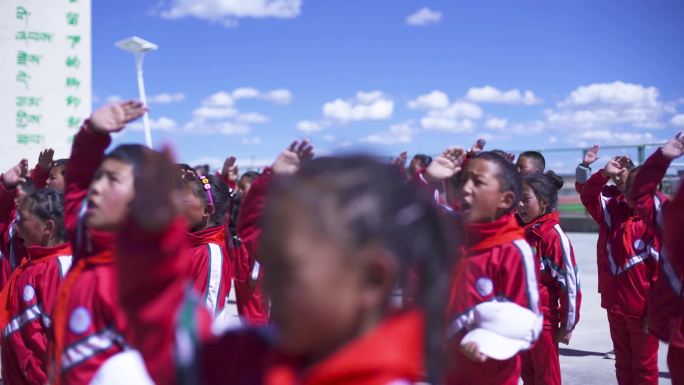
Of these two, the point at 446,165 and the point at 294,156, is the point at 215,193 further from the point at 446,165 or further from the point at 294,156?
the point at 294,156

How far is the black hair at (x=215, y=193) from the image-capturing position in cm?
501

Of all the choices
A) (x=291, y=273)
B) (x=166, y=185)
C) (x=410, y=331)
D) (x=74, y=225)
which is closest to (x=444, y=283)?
(x=410, y=331)

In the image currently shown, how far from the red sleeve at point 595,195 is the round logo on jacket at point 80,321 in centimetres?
444

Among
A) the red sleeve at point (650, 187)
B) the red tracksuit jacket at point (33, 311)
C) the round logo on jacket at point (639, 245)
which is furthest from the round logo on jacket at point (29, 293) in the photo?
the round logo on jacket at point (639, 245)

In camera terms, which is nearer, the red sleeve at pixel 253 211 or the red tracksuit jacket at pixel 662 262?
the red tracksuit jacket at pixel 662 262

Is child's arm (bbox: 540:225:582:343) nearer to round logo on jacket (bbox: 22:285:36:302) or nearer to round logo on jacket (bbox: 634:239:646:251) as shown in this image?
round logo on jacket (bbox: 634:239:646:251)

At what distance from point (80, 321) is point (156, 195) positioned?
1233 millimetres

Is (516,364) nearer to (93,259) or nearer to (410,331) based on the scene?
(93,259)

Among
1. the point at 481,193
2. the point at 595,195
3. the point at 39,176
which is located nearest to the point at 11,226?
the point at 39,176

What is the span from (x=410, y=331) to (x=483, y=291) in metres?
1.95

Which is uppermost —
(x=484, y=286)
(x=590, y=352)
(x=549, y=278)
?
(x=484, y=286)

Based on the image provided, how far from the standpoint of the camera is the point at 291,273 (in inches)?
49.7

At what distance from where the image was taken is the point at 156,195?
4.27 feet

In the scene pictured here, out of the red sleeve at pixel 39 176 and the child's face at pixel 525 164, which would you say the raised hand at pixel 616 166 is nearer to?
the child's face at pixel 525 164
